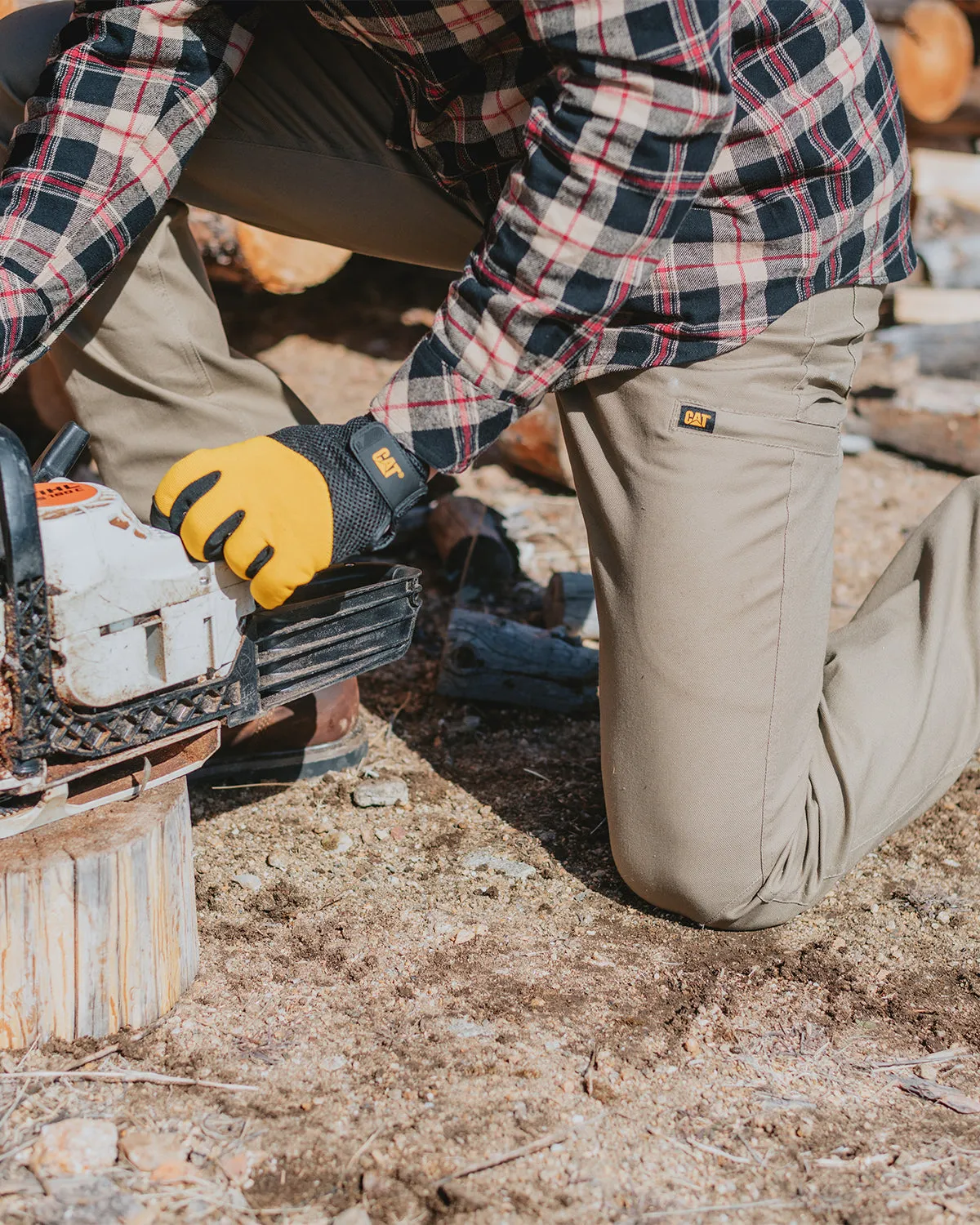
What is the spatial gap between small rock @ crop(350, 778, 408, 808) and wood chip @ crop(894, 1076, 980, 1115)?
1.02 m

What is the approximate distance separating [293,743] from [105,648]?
0.86 m

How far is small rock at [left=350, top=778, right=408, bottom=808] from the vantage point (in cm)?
219

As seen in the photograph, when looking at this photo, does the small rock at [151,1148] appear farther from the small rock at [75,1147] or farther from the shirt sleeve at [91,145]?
the shirt sleeve at [91,145]

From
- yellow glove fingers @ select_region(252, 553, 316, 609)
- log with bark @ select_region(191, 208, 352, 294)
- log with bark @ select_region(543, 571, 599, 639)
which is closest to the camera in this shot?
yellow glove fingers @ select_region(252, 553, 316, 609)

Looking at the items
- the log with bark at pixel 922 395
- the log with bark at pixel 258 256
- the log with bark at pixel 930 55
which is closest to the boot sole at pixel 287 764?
the log with bark at pixel 258 256

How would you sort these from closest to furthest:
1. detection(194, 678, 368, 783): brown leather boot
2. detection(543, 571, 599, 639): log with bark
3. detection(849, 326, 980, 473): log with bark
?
detection(194, 678, 368, 783): brown leather boot → detection(543, 571, 599, 639): log with bark → detection(849, 326, 980, 473): log with bark

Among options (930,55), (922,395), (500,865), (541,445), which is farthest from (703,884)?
(930,55)

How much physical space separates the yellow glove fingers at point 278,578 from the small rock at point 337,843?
2.20 feet

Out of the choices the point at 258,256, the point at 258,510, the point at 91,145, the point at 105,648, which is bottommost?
the point at 105,648

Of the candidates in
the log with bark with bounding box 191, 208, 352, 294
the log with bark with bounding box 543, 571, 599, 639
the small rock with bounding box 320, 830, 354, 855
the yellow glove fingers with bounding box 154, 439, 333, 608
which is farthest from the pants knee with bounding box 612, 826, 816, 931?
the log with bark with bounding box 191, 208, 352, 294

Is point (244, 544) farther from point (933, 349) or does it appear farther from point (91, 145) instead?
point (933, 349)

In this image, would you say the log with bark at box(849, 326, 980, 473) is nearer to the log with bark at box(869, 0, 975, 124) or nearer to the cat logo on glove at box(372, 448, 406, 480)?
the log with bark at box(869, 0, 975, 124)

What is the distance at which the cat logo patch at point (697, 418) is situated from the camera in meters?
1.76

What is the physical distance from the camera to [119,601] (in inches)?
54.8
